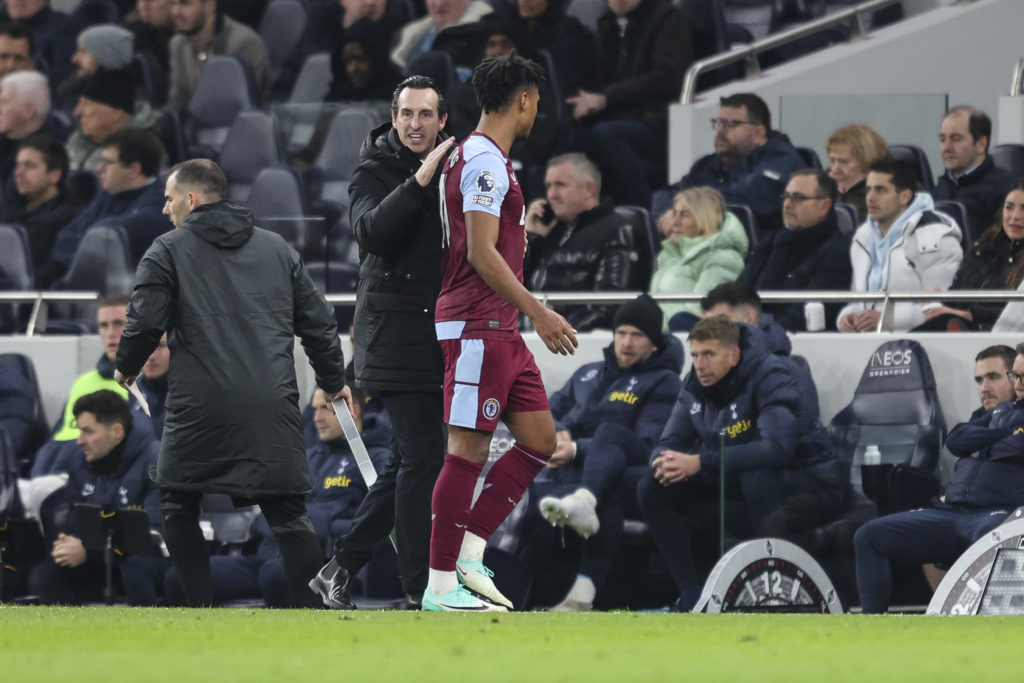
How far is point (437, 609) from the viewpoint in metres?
6.71

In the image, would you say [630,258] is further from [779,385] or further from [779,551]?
[779,551]

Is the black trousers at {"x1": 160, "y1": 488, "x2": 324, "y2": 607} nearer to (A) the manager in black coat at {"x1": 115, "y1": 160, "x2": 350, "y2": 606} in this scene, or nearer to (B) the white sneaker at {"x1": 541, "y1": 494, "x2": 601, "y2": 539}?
(A) the manager in black coat at {"x1": 115, "y1": 160, "x2": 350, "y2": 606}

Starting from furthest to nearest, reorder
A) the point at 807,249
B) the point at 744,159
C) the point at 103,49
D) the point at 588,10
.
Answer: the point at 103,49, the point at 588,10, the point at 744,159, the point at 807,249

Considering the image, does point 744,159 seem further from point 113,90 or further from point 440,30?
point 113,90

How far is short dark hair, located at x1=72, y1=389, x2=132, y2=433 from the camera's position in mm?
10492

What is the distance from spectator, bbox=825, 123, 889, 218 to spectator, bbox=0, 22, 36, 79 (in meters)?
7.49

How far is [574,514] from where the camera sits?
9.30 metres

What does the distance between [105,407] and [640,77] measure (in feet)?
17.5

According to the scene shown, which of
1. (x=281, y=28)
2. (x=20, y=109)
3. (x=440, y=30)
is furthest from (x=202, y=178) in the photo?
(x=281, y=28)

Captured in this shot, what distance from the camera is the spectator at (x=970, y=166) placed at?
37.1 ft

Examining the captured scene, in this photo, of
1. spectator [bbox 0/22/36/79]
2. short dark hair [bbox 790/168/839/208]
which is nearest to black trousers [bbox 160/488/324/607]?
short dark hair [bbox 790/168/839/208]

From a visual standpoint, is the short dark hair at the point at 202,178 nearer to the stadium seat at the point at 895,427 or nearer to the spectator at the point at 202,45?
the stadium seat at the point at 895,427

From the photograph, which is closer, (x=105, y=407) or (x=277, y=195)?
(x=105, y=407)

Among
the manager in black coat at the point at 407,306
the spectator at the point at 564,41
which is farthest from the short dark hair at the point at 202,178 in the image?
the spectator at the point at 564,41
